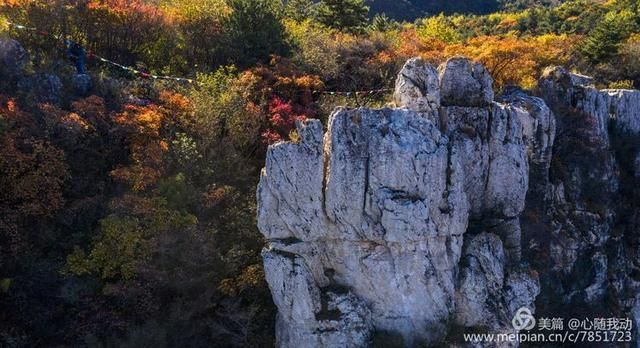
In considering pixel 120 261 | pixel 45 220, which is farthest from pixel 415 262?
pixel 45 220

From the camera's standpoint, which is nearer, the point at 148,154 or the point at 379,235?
the point at 379,235

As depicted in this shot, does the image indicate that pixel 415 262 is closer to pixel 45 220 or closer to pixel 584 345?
pixel 584 345

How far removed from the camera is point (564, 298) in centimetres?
1889

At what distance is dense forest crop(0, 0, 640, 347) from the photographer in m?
14.1

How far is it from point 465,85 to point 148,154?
1044cm

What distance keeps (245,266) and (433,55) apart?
17317 millimetres

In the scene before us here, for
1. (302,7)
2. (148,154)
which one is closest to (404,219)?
(148,154)

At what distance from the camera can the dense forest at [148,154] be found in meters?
14.1

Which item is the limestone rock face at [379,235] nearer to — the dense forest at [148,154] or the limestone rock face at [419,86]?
the limestone rock face at [419,86]

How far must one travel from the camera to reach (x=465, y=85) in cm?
1578

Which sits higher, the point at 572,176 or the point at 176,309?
the point at 572,176

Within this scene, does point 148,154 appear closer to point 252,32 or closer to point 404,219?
point 404,219

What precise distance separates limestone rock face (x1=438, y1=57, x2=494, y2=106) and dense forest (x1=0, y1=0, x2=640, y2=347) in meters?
5.18

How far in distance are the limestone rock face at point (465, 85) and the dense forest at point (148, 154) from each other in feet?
17.0
